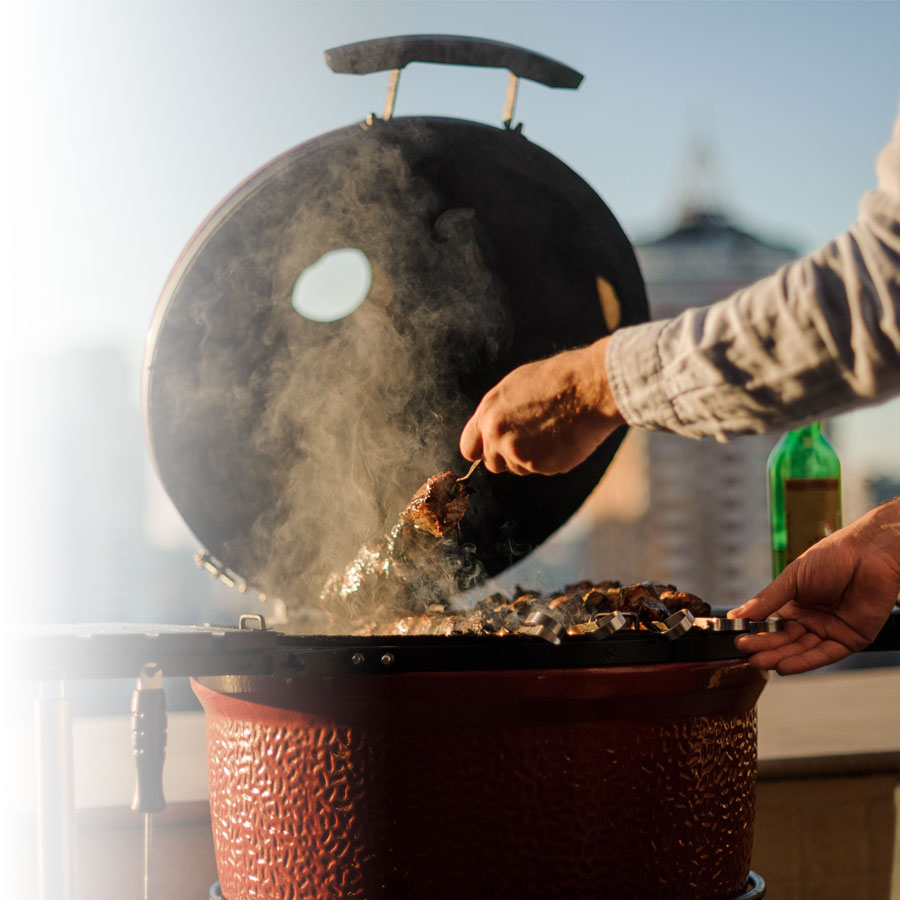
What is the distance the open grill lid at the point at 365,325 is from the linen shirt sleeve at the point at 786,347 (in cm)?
65

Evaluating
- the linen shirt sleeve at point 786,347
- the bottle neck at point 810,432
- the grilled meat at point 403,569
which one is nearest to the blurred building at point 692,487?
the bottle neck at point 810,432

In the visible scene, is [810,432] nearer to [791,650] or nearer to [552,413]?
[791,650]

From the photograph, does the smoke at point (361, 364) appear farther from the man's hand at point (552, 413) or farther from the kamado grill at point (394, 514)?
the man's hand at point (552, 413)

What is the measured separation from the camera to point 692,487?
15141 millimetres

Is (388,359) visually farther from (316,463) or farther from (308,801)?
(308,801)

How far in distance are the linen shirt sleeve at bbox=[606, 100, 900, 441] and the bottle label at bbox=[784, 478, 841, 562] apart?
0.65 m

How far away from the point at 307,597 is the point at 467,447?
19.3 inches

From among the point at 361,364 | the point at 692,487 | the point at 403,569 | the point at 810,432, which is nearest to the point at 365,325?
the point at 361,364

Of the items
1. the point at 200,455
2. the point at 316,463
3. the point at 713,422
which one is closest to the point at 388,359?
the point at 316,463

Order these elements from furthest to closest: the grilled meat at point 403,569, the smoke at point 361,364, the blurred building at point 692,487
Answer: the blurred building at point 692,487 → the smoke at point 361,364 → the grilled meat at point 403,569

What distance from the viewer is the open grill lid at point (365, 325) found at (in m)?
1.53

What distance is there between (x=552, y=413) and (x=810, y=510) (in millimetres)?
690

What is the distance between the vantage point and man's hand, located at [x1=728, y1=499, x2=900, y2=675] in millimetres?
1217

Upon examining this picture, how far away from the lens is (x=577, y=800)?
3.40 ft
